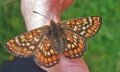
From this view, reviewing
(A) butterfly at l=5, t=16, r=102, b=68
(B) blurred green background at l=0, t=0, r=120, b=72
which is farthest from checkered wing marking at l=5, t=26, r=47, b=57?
(B) blurred green background at l=0, t=0, r=120, b=72

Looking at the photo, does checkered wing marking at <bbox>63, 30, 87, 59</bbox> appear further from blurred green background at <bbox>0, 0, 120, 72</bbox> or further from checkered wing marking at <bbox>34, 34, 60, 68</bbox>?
blurred green background at <bbox>0, 0, 120, 72</bbox>

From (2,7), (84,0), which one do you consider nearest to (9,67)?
(2,7)

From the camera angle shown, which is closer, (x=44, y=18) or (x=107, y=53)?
(x=44, y=18)

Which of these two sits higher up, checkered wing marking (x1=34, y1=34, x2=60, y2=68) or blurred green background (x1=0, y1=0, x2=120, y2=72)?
checkered wing marking (x1=34, y1=34, x2=60, y2=68)

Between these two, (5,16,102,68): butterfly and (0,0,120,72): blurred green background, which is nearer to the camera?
(5,16,102,68): butterfly

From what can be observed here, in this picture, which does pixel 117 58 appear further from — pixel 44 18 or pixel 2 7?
pixel 44 18

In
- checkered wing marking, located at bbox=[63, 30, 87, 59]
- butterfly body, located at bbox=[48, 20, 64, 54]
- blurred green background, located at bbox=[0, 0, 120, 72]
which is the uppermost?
butterfly body, located at bbox=[48, 20, 64, 54]

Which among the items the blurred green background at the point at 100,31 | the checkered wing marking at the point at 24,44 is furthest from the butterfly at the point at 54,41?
the blurred green background at the point at 100,31

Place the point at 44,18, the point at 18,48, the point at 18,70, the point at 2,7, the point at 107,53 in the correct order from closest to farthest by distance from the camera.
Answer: the point at 18,48 → the point at 44,18 → the point at 18,70 → the point at 2,7 → the point at 107,53
